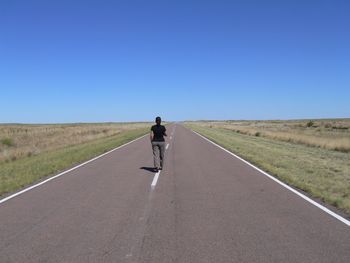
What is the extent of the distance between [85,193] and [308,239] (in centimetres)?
582

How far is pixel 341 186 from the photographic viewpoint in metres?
11.1

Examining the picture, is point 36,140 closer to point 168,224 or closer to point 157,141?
point 157,141

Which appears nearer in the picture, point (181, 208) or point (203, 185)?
point (181, 208)

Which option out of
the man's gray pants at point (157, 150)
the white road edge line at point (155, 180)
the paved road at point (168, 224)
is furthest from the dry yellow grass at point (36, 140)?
the paved road at point (168, 224)

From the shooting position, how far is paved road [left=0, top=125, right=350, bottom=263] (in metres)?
5.57

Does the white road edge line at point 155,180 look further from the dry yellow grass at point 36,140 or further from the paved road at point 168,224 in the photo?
the dry yellow grass at point 36,140

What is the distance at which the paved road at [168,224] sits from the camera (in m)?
5.57

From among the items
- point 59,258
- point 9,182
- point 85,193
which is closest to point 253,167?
point 85,193

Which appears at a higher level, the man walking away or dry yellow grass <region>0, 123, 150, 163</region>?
the man walking away

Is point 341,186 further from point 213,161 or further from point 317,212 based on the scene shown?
point 213,161

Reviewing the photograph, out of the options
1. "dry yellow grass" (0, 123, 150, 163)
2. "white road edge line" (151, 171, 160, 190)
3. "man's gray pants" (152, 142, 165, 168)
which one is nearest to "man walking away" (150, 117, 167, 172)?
"man's gray pants" (152, 142, 165, 168)

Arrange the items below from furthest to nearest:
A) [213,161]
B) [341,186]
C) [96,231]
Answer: [213,161] → [341,186] → [96,231]

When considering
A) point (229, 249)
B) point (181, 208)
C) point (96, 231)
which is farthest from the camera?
point (181, 208)

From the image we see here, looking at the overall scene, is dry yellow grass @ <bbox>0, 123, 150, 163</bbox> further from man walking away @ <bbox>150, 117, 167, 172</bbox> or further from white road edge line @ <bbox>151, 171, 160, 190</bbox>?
white road edge line @ <bbox>151, 171, 160, 190</bbox>
